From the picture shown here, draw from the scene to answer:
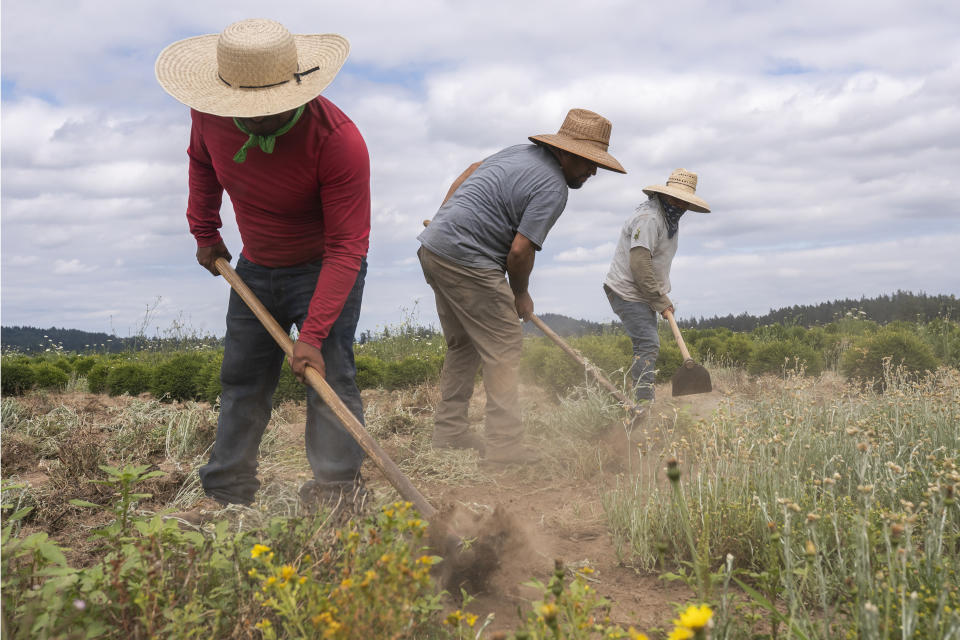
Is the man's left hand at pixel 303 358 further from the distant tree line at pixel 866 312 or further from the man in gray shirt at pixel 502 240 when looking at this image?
the distant tree line at pixel 866 312

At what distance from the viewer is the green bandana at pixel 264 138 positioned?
117 inches

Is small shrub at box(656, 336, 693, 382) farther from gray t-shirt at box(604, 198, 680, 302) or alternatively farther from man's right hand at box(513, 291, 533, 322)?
man's right hand at box(513, 291, 533, 322)

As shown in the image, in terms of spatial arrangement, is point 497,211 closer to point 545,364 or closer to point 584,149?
point 584,149

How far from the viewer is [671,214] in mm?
5887

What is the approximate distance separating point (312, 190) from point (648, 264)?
10.5 ft

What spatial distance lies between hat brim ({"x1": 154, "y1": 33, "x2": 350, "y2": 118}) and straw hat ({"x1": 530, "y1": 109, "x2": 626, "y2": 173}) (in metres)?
1.71

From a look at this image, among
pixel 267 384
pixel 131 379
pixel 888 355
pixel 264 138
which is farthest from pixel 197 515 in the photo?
pixel 888 355

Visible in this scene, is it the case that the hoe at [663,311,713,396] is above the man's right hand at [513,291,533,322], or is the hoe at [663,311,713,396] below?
below

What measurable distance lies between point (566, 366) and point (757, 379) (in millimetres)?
3034

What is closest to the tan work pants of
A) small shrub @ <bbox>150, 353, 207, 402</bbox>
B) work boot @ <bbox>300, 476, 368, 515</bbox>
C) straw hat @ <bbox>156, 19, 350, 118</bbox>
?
work boot @ <bbox>300, 476, 368, 515</bbox>

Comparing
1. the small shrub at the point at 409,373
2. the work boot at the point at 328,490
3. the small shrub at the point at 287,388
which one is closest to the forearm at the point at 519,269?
the work boot at the point at 328,490

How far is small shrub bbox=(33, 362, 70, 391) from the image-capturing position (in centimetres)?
884

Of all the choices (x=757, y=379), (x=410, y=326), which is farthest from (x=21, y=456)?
(x=757, y=379)

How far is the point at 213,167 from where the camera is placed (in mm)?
3564
